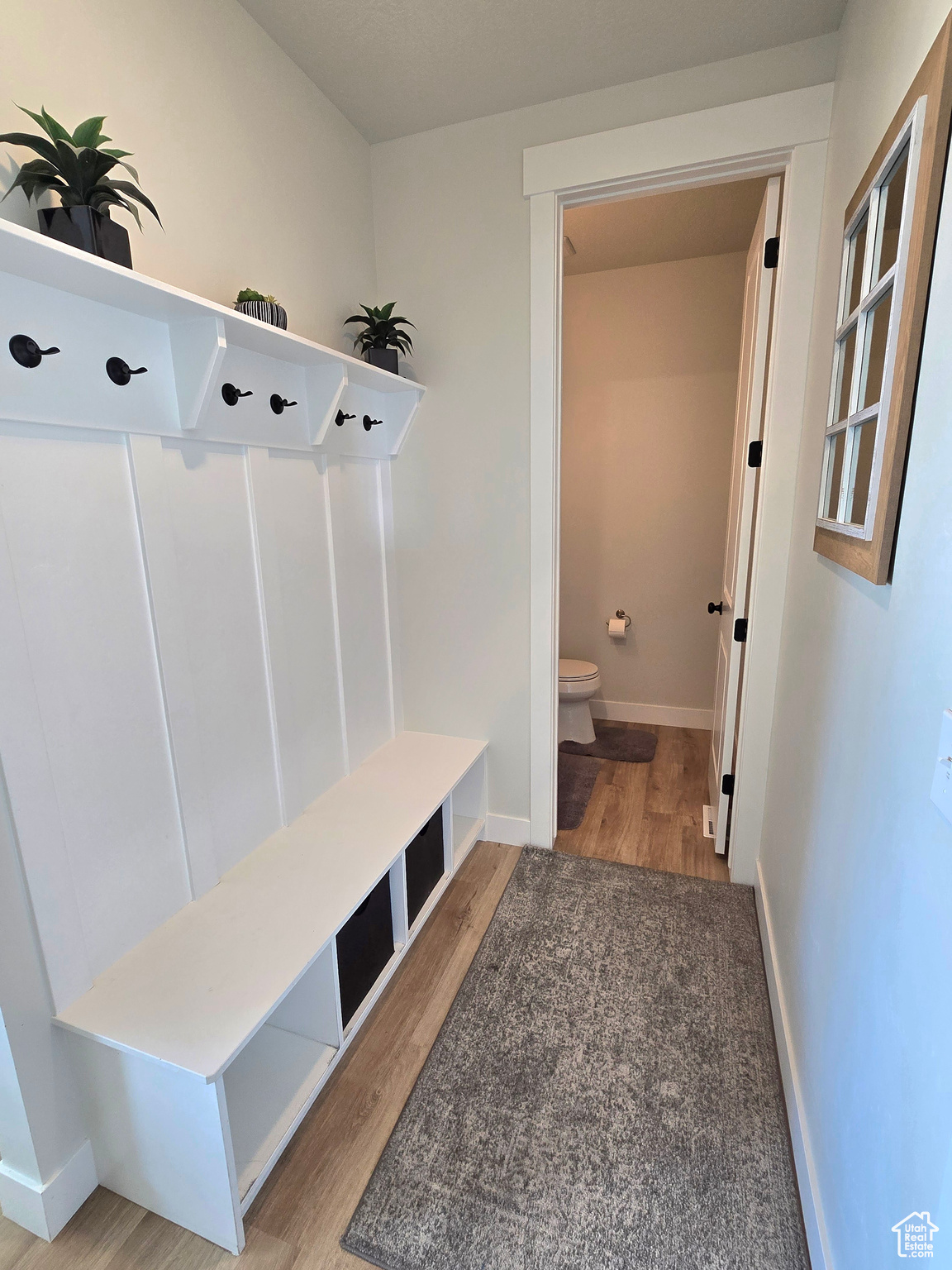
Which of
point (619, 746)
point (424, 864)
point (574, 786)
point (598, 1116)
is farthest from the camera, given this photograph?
point (619, 746)

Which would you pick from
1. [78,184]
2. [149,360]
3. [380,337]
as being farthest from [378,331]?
[78,184]

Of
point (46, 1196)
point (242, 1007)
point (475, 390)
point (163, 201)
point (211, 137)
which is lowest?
point (46, 1196)

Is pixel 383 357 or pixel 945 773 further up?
pixel 383 357

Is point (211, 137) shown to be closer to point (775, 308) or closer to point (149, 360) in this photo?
point (149, 360)

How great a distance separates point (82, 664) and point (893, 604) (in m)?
1.44

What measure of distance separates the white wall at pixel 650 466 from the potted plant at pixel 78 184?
7.71 feet

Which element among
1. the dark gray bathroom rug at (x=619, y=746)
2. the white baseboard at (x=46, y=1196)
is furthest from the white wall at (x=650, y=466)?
the white baseboard at (x=46, y=1196)

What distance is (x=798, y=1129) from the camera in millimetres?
1288

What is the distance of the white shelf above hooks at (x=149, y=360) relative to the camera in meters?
1.04

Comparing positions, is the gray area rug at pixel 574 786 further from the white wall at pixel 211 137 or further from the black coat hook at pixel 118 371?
the black coat hook at pixel 118 371

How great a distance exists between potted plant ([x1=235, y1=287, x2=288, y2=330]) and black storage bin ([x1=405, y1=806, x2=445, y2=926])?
4.77 feet

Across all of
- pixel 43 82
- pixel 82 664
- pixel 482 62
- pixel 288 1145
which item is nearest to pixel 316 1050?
pixel 288 1145

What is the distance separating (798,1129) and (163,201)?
94.6 inches

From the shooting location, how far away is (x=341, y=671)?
81.5 inches
